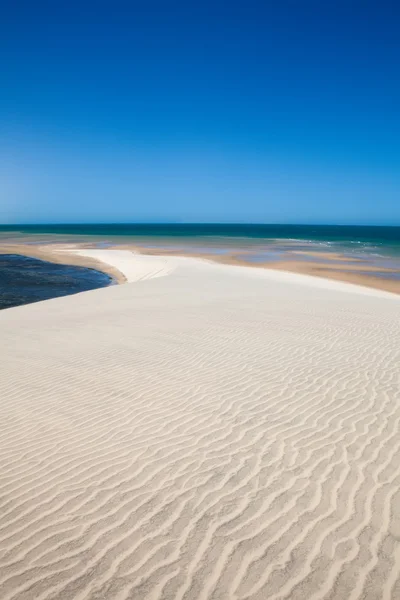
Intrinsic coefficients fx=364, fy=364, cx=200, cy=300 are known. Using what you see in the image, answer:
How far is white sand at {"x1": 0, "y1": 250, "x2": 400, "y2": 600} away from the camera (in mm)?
3285

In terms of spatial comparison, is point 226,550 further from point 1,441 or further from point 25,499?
point 1,441

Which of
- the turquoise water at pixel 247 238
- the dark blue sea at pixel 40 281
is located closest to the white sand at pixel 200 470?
the dark blue sea at pixel 40 281

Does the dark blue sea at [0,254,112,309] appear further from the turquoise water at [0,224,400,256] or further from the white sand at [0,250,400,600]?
the turquoise water at [0,224,400,256]

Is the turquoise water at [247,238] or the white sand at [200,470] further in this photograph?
the turquoise water at [247,238]

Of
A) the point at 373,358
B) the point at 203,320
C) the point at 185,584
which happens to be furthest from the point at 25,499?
the point at 203,320

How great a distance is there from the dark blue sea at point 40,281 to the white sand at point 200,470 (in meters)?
13.8

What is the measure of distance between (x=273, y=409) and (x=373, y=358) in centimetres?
442

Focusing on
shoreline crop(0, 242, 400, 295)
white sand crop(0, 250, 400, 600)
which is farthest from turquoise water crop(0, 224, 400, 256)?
white sand crop(0, 250, 400, 600)

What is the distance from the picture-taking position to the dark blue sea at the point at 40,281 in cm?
2341

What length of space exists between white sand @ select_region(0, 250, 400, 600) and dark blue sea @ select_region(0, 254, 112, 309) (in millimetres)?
13772

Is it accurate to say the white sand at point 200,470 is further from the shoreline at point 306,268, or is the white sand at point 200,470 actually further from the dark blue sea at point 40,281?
the shoreline at point 306,268

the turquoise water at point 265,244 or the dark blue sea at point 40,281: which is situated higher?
the turquoise water at point 265,244

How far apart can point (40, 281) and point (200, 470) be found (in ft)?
88.6

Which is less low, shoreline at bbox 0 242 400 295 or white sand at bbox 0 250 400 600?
shoreline at bbox 0 242 400 295
